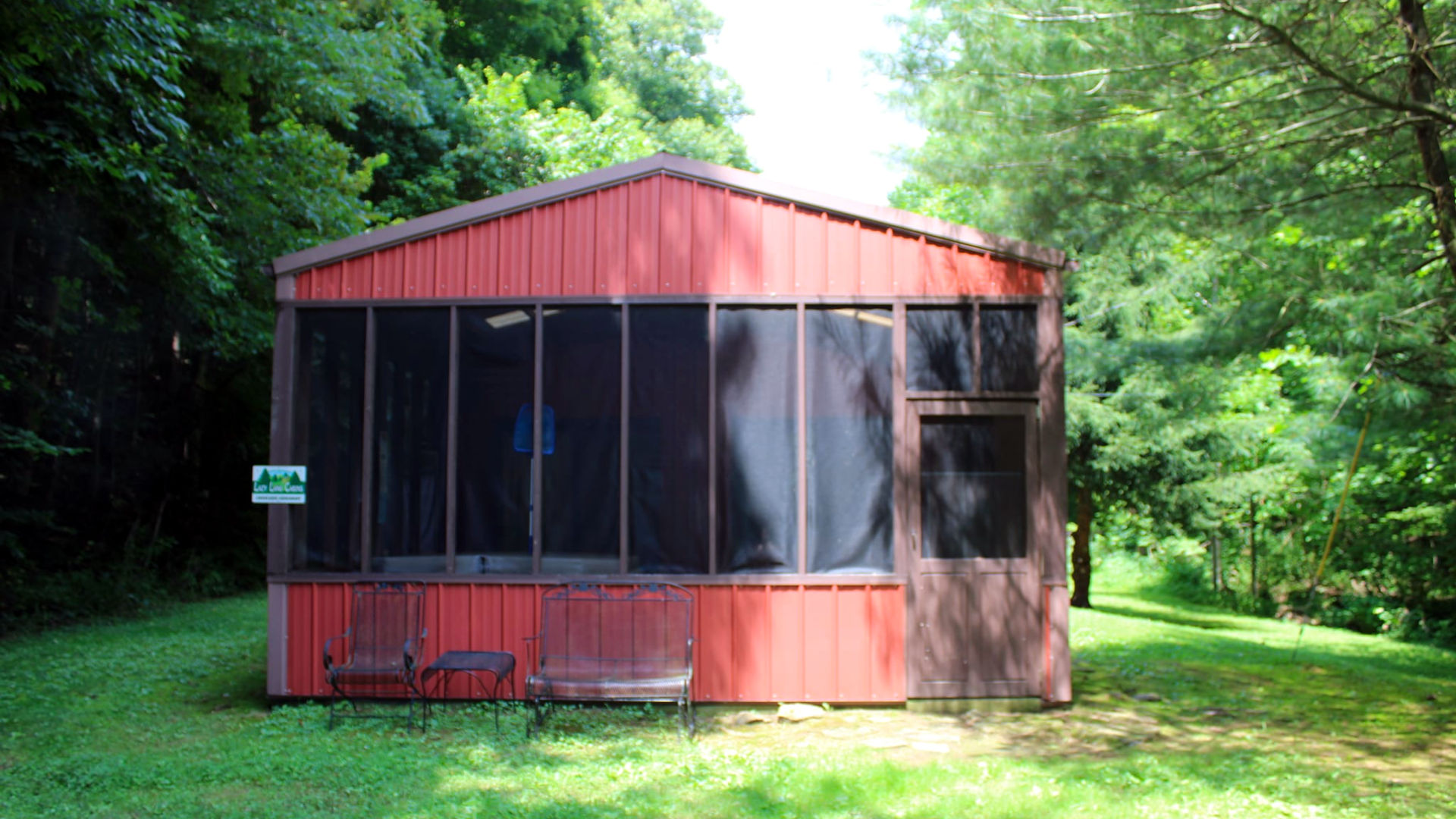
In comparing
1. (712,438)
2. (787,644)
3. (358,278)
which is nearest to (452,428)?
(358,278)

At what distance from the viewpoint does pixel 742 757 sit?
6.30 m

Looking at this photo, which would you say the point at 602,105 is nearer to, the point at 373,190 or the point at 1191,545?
the point at 373,190

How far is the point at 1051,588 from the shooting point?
7.64 metres

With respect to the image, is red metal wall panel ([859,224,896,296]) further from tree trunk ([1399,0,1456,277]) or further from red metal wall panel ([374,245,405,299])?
tree trunk ([1399,0,1456,277])

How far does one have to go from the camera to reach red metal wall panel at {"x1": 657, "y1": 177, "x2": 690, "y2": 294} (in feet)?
25.6

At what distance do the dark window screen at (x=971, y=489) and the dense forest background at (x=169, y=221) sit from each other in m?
7.18

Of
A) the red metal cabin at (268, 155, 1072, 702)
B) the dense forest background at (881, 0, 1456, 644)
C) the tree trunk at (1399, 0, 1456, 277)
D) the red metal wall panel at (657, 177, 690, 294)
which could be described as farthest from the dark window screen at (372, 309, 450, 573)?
the tree trunk at (1399, 0, 1456, 277)

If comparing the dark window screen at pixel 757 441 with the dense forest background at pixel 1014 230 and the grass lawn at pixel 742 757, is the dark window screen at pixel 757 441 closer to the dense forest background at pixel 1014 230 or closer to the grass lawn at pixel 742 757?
the grass lawn at pixel 742 757

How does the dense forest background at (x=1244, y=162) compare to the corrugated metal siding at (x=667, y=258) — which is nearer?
the dense forest background at (x=1244, y=162)

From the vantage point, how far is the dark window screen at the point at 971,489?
7.70 m

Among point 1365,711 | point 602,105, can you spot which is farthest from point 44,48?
point 602,105

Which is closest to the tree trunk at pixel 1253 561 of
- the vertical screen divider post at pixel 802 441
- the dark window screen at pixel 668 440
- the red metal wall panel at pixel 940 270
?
the red metal wall panel at pixel 940 270

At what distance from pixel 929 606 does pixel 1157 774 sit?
2.01 meters

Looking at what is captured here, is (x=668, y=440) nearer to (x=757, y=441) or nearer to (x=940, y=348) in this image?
(x=757, y=441)
